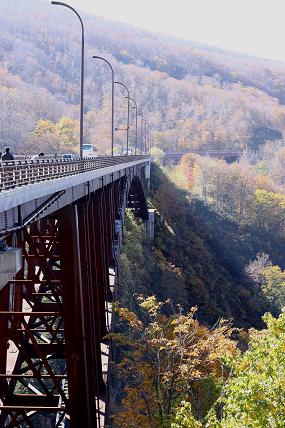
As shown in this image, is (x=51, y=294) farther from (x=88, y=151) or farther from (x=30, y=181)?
(x=88, y=151)

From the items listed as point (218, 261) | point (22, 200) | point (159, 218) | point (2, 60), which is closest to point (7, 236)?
point (22, 200)

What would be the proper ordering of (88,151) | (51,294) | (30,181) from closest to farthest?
(30,181)
(51,294)
(88,151)

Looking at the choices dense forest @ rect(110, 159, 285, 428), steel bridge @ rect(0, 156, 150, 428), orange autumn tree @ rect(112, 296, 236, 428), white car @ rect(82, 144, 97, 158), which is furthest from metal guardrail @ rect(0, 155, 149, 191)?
white car @ rect(82, 144, 97, 158)

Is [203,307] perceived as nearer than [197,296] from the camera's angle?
Yes

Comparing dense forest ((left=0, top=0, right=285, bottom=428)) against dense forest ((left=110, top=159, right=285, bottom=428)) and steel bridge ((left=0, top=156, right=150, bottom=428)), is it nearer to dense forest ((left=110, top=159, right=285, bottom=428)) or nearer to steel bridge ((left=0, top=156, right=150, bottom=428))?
dense forest ((left=110, top=159, right=285, bottom=428))

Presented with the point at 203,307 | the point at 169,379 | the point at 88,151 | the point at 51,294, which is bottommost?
the point at 203,307

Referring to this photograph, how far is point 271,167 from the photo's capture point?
160 meters

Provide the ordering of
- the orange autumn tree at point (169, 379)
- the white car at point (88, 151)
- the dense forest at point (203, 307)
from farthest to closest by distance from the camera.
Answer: the white car at point (88, 151)
the orange autumn tree at point (169, 379)
the dense forest at point (203, 307)

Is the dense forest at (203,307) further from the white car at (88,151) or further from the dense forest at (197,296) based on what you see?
the white car at (88,151)

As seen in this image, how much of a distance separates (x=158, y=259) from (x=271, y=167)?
369 ft

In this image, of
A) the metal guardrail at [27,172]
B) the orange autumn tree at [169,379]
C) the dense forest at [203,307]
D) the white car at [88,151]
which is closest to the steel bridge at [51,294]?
the metal guardrail at [27,172]

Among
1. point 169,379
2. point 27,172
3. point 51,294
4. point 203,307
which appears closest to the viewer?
point 27,172

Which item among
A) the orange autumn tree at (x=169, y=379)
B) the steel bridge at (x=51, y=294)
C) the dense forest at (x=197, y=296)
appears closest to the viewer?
the steel bridge at (x=51, y=294)

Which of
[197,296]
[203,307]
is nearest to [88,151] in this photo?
[197,296]
